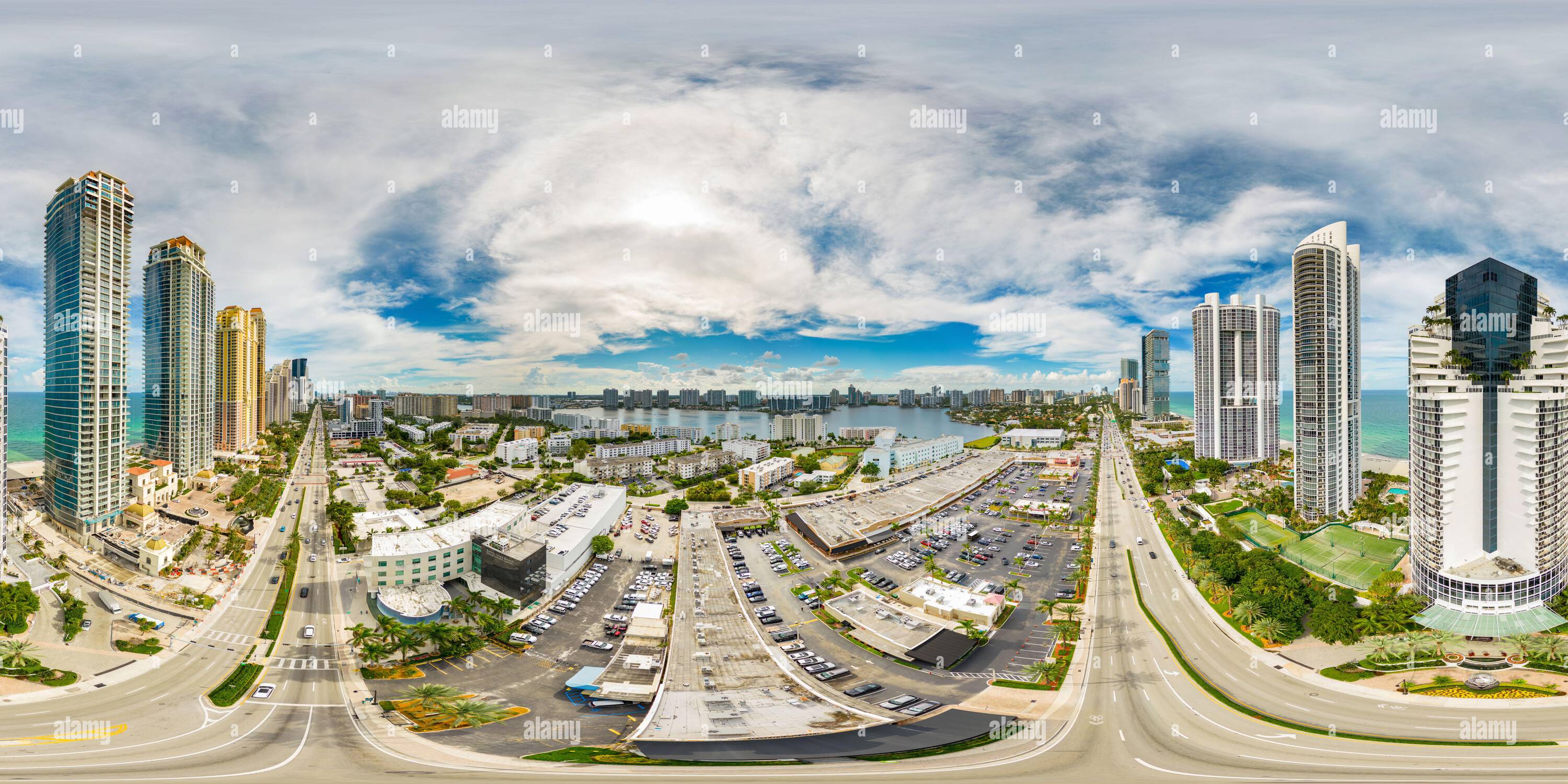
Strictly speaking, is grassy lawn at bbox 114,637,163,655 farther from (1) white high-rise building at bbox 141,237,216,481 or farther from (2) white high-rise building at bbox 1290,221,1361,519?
(2) white high-rise building at bbox 1290,221,1361,519

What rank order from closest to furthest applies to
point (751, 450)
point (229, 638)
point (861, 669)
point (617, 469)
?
point (861, 669)
point (229, 638)
point (617, 469)
point (751, 450)

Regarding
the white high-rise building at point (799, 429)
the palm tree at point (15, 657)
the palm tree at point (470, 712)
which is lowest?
the palm tree at point (470, 712)

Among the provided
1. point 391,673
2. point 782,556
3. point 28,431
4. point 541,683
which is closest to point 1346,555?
point 782,556

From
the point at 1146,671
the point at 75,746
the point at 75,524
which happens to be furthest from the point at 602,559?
the point at 75,524

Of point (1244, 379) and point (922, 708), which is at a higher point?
point (1244, 379)

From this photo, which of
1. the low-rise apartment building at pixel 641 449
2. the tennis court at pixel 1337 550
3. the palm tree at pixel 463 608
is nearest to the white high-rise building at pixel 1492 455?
the tennis court at pixel 1337 550

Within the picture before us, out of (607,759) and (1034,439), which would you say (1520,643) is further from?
(1034,439)

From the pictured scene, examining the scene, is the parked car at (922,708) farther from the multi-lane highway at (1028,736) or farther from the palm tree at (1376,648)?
the palm tree at (1376,648)

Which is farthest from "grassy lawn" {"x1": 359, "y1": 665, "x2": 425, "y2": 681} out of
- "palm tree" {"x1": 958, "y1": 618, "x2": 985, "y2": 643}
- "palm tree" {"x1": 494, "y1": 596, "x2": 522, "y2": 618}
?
"palm tree" {"x1": 958, "y1": 618, "x2": 985, "y2": 643}
